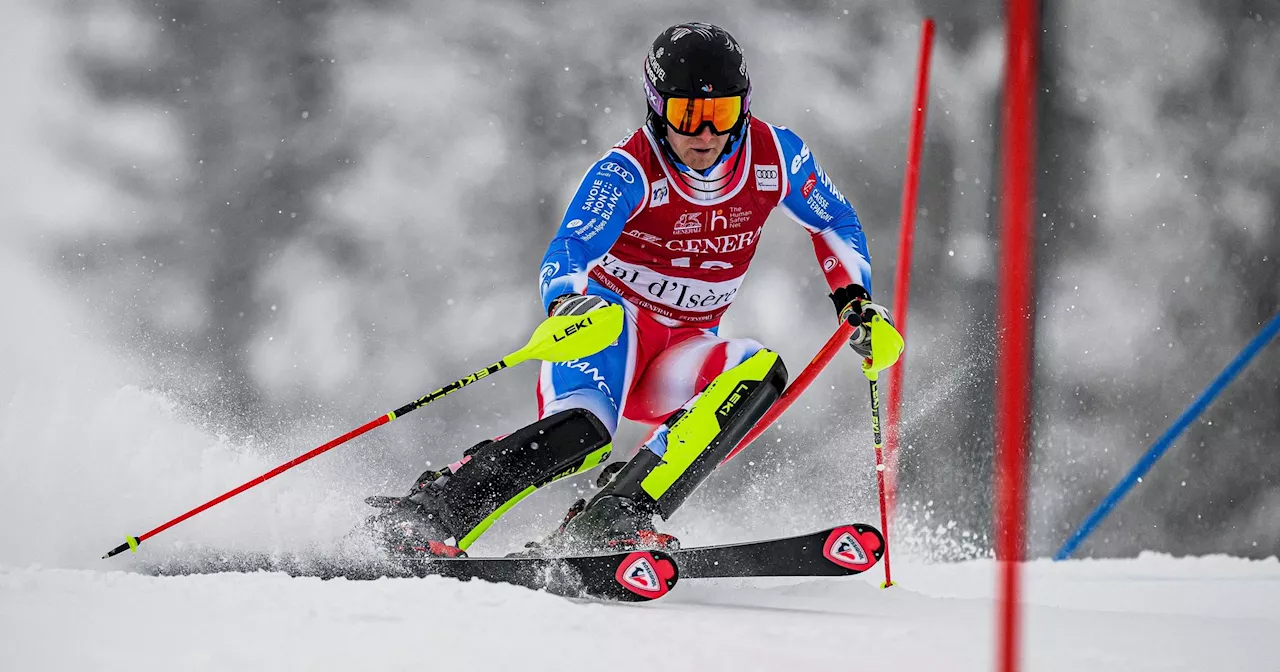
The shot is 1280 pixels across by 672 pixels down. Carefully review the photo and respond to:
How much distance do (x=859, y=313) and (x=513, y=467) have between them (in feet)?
3.22

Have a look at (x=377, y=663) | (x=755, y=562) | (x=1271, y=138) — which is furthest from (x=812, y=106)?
(x=377, y=663)

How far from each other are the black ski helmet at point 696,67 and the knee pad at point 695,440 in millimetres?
652

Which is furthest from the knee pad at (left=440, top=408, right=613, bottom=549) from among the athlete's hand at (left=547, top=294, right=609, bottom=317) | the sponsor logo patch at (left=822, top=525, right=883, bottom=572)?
the sponsor logo patch at (left=822, top=525, right=883, bottom=572)

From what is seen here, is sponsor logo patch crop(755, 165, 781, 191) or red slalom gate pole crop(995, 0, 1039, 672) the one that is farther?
sponsor logo patch crop(755, 165, 781, 191)

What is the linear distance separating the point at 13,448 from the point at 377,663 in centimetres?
317

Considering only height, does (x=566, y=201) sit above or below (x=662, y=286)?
above

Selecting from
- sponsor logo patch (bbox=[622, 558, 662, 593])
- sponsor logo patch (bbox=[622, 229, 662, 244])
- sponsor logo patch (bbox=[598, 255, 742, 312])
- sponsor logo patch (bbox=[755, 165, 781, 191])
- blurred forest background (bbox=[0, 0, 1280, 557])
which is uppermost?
blurred forest background (bbox=[0, 0, 1280, 557])

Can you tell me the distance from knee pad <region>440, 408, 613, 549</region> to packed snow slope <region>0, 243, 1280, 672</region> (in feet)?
1.37

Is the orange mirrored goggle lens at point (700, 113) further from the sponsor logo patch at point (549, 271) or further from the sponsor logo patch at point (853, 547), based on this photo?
the sponsor logo patch at point (853, 547)

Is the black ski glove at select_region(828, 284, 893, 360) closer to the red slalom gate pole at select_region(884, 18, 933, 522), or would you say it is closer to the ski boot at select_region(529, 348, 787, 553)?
the ski boot at select_region(529, 348, 787, 553)

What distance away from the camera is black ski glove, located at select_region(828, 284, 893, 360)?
2.66 metres

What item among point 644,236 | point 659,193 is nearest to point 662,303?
point 644,236

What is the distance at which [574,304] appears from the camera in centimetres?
241

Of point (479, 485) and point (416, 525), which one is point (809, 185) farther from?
point (416, 525)
